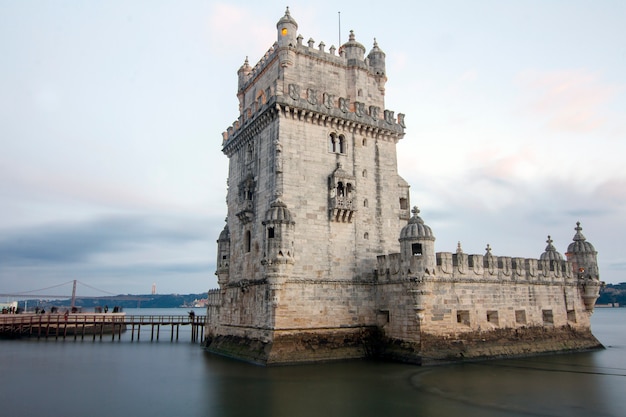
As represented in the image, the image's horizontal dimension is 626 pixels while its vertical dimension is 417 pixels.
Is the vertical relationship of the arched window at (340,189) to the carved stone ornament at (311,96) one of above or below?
below

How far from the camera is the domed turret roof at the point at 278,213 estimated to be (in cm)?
2690

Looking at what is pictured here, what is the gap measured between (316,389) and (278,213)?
405 inches

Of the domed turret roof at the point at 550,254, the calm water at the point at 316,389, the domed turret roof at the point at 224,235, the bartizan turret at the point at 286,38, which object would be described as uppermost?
the bartizan turret at the point at 286,38

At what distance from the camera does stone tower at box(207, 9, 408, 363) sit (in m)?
27.2

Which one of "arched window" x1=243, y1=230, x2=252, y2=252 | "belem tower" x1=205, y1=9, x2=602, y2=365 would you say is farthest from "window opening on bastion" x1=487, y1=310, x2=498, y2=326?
"arched window" x1=243, y1=230, x2=252, y2=252

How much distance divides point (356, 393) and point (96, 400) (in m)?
11.0

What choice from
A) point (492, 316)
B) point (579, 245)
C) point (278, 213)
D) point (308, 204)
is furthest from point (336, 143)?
A: point (579, 245)

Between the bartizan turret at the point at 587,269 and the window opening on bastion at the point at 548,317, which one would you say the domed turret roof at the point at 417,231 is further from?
the bartizan turret at the point at 587,269

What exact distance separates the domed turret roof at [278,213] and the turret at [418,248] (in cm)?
697

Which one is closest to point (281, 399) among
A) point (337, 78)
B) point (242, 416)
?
point (242, 416)

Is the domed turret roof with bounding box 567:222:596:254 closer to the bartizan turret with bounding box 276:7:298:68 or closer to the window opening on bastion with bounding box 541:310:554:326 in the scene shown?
the window opening on bastion with bounding box 541:310:554:326

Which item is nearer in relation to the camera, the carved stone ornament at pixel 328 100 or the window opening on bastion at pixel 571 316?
the carved stone ornament at pixel 328 100

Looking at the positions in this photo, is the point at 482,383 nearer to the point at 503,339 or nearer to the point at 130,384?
the point at 503,339

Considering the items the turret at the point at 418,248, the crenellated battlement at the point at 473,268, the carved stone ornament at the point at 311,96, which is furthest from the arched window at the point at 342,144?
the crenellated battlement at the point at 473,268
